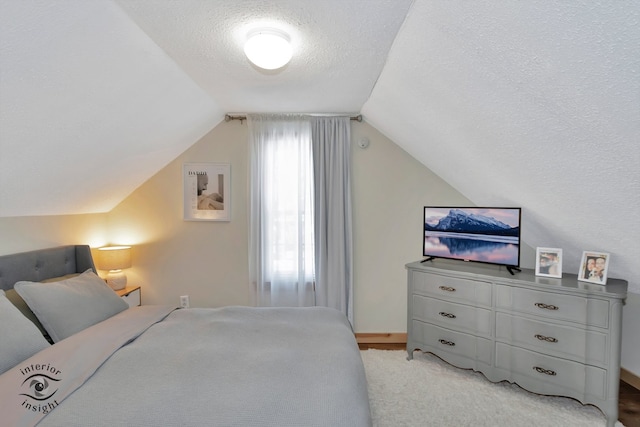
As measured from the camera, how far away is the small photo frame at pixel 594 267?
86.5 inches

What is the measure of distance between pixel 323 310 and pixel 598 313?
1806 mm

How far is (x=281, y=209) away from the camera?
3426mm

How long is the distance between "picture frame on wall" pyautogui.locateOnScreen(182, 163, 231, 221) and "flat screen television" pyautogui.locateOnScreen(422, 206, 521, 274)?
6.82ft

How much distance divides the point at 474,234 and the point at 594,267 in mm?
808

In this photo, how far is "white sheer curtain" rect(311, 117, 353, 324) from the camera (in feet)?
11.1

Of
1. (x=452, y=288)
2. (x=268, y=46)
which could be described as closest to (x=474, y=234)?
(x=452, y=288)

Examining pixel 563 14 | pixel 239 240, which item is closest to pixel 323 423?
pixel 563 14

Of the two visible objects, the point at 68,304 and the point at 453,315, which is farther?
the point at 453,315

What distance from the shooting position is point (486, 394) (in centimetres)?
240

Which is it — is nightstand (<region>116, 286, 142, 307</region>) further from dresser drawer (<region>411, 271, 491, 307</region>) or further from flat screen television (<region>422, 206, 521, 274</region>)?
flat screen television (<region>422, 206, 521, 274</region>)

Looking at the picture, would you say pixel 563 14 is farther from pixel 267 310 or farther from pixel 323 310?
pixel 267 310

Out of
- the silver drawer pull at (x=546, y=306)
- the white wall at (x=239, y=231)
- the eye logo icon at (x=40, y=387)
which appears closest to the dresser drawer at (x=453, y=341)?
the silver drawer pull at (x=546, y=306)

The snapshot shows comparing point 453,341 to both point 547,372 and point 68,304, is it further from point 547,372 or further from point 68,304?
point 68,304

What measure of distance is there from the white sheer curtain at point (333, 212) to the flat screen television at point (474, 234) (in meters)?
0.83
